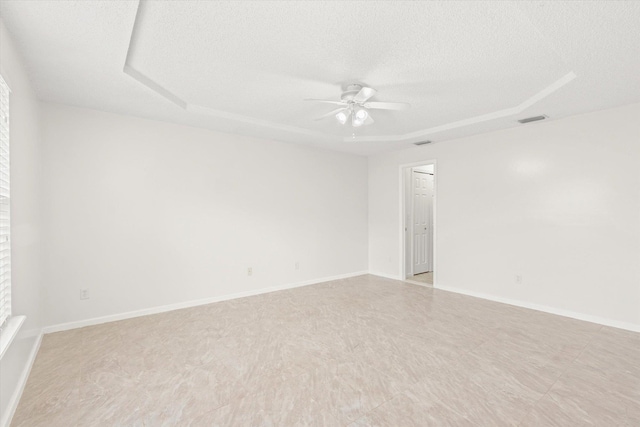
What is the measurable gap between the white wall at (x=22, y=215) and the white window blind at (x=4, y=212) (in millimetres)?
99

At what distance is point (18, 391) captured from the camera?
1981 millimetres

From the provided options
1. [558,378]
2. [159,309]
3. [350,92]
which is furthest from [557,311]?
[159,309]

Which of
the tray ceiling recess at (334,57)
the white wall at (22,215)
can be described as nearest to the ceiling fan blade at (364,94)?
the tray ceiling recess at (334,57)

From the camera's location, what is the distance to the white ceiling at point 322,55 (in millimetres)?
1755

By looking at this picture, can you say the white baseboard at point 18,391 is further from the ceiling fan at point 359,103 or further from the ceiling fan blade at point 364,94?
the ceiling fan blade at point 364,94

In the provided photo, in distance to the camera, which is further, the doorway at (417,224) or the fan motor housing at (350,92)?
the doorway at (417,224)

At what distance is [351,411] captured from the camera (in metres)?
1.85

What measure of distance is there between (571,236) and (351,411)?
3436mm

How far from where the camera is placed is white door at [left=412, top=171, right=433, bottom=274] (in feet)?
19.3

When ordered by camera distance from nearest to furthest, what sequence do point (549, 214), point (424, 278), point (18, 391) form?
point (18, 391) < point (549, 214) < point (424, 278)

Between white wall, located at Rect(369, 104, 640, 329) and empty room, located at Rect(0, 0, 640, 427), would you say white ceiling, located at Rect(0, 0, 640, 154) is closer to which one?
empty room, located at Rect(0, 0, 640, 427)

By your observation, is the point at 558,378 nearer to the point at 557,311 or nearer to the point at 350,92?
the point at 557,311

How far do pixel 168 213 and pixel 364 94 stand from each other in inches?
109

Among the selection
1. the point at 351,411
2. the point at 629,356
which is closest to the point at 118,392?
the point at 351,411
